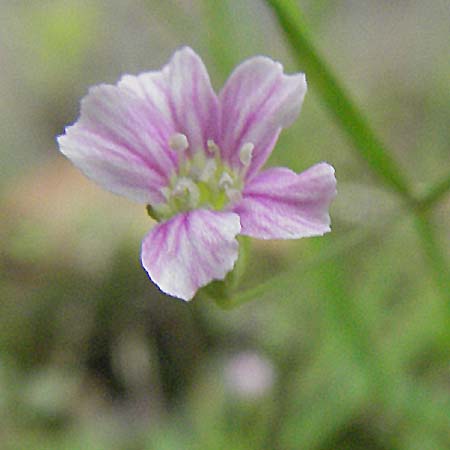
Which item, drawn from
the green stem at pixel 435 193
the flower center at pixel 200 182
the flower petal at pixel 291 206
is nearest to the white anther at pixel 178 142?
the flower center at pixel 200 182

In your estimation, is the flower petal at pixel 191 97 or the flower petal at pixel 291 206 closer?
the flower petal at pixel 291 206

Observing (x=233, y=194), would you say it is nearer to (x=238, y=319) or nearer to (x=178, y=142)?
(x=178, y=142)

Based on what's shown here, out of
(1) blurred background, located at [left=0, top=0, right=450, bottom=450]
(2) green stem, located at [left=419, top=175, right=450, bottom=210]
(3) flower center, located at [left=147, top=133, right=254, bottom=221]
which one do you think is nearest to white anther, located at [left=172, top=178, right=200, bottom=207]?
(3) flower center, located at [left=147, top=133, right=254, bottom=221]

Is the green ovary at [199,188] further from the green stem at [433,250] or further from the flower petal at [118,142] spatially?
the green stem at [433,250]

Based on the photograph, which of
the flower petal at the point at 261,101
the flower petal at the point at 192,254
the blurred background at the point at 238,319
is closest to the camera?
the flower petal at the point at 192,254

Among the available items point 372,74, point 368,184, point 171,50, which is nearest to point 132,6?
point 171,50

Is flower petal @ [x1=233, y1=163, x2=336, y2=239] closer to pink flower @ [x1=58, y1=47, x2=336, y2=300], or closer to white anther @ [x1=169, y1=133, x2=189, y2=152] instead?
pink flower @ [x1=58, y1=47, x2=336, y2=300]
